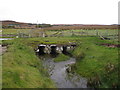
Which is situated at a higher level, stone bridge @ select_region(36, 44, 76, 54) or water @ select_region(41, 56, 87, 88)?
stone bridge @ select_region(36, 44, 76, 54)

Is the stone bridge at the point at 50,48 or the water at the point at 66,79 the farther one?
the stone bridge at the point at 50,48

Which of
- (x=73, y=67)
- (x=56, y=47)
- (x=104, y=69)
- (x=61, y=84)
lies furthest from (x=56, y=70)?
(x=56, y=47)

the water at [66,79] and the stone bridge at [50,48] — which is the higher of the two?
the stone bridge at [50,48]

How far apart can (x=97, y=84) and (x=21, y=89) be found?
920 cm

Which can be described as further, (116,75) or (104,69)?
(104,69)

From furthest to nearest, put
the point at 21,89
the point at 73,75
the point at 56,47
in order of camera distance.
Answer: the point at 56,47, the point at 73,75, the point at 21,89

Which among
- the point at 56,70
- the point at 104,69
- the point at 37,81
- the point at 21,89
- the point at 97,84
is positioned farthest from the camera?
the point at 56,70

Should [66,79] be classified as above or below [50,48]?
below

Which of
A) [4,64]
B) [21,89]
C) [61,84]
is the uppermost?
[4,64]

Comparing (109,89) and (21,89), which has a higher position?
(21,89)

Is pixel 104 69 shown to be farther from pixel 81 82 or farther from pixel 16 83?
pixel 16 83

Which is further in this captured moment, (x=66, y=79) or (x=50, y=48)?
(x=50, y=48)

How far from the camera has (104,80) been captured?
1969cm

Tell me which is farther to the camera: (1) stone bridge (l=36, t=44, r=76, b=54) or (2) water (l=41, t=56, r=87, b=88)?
(1) stone bridge (l=36, t=44, r=76, b=54)
